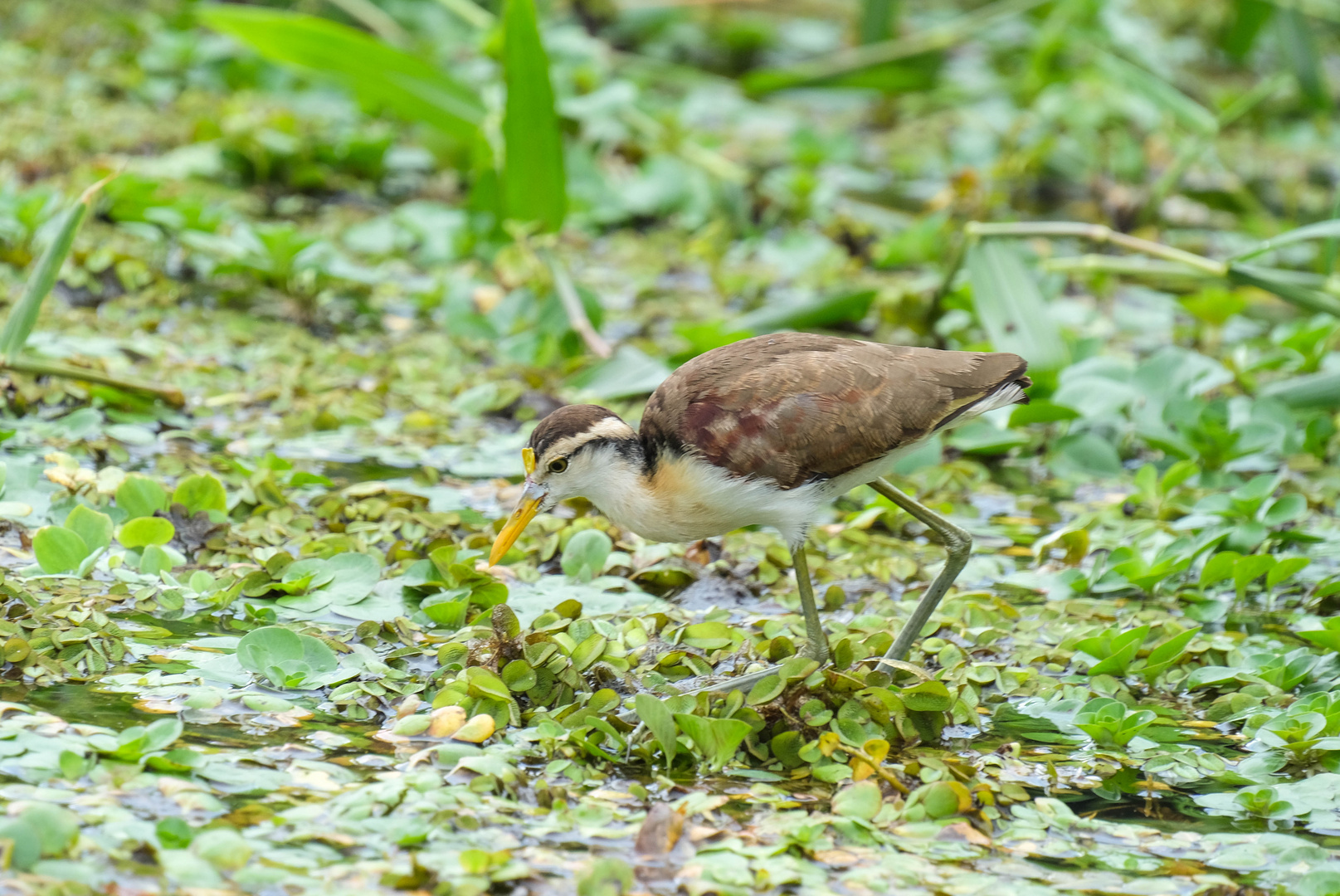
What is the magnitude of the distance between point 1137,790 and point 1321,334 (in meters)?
3.18

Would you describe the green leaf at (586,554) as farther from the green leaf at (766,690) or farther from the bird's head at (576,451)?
the green leaf at (766,690)

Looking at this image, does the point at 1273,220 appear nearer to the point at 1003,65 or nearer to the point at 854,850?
the point at 1003,65

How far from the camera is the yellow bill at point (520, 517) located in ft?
12.9

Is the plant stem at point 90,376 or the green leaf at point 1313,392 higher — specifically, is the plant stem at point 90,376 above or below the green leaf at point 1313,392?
below

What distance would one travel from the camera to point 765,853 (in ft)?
9.93

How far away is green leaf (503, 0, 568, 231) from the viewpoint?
6.07m

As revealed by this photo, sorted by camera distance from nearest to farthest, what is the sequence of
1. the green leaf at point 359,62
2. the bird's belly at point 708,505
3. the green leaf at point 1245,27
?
1. the bird's belly at point 708,505
2. the green leaf at point 359,62
3. the green leaf at point 1245,27

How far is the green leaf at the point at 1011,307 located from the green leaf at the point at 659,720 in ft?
9.08

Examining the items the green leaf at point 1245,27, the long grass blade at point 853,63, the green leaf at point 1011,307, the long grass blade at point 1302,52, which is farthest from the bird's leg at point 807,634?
the green leaf at point 1245,27

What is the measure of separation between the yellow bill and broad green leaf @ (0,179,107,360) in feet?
5.73

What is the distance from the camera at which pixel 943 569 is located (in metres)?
4.12

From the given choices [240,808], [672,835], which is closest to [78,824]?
[240,808]

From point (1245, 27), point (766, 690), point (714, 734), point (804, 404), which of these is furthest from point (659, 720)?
point (1245, 27)

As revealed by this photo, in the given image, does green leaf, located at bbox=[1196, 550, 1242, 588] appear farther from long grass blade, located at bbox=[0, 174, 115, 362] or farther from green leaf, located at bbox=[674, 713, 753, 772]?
long grass blade, located at bbox=[0, 174, 115, 362]
